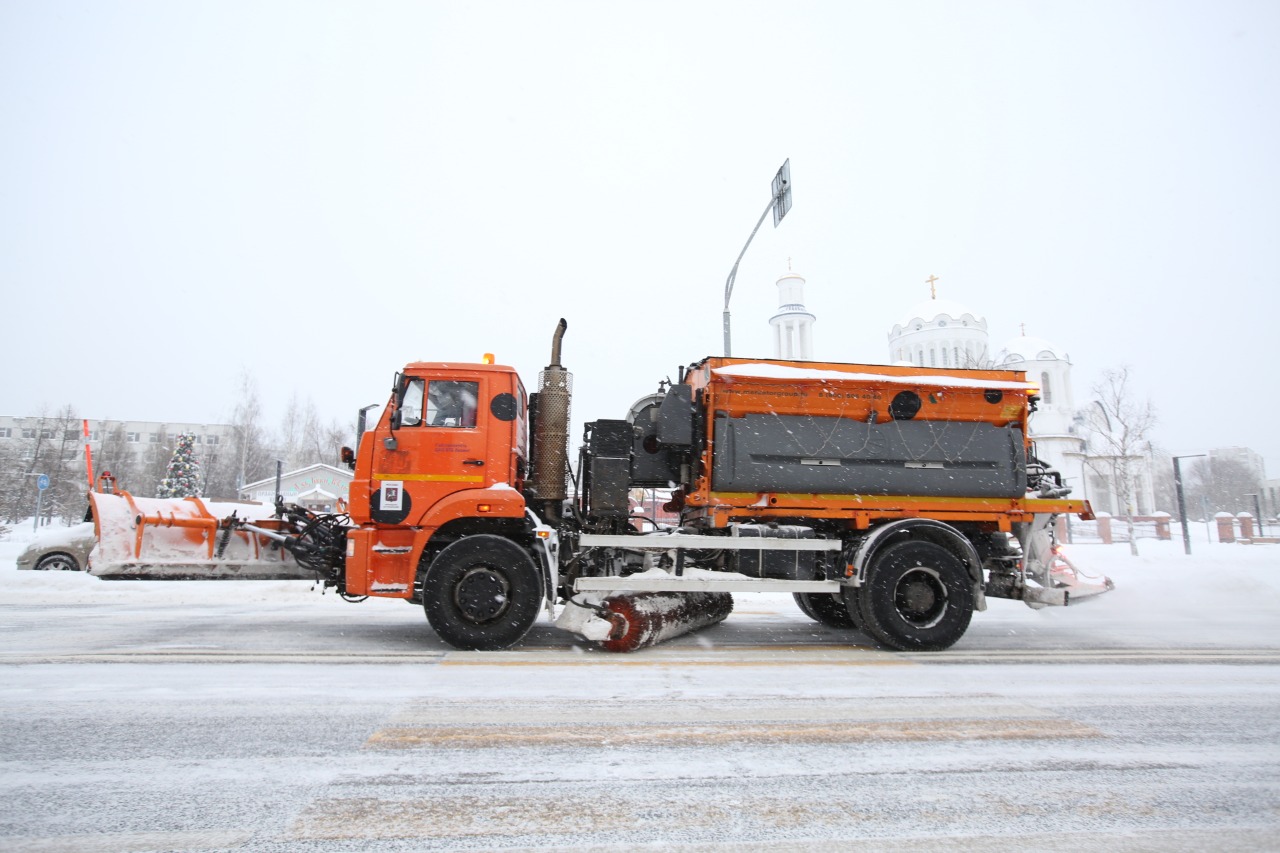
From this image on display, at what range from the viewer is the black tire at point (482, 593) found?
5965 mm

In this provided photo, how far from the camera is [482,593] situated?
6031mm

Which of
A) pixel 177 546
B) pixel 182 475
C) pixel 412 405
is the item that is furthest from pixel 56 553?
pixel 182 475

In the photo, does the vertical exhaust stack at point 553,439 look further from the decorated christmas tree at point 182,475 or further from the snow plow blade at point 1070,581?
the decorated christmas tree at point 182,475

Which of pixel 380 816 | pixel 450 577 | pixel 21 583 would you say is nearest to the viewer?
pixel 380 816

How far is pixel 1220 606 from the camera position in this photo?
9539 millimetres

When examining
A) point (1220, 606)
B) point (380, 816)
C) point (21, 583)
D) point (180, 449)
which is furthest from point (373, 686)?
point (180, 449)

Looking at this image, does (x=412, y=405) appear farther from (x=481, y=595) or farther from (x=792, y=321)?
(x=792, y=321)

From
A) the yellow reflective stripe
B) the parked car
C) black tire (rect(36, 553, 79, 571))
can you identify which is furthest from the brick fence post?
black tire (rect(36, 553, 79, 571))

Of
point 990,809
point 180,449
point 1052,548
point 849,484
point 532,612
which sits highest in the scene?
point 180,449

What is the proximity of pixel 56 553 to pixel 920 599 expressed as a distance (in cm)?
1378

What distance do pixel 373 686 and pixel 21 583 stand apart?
9.86 meters

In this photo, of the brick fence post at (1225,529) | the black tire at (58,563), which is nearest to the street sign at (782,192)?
the black tire at (58,563)

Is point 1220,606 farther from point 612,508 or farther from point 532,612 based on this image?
point 532,612

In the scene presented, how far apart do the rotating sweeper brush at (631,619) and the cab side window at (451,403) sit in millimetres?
2008
